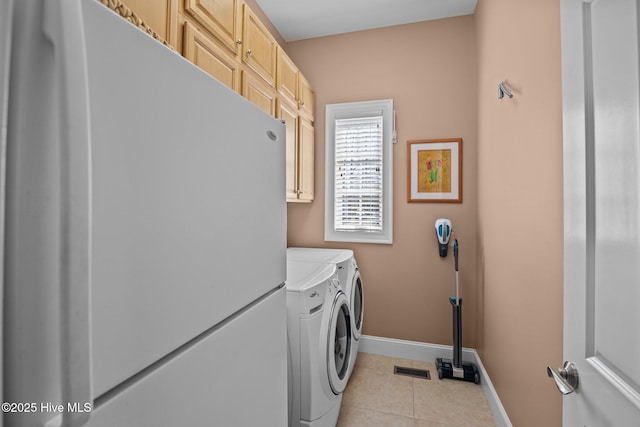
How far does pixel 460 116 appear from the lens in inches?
99.5

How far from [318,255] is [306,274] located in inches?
25.9

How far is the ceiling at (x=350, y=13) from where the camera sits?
2379 mm

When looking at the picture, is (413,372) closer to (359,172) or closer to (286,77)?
(359,172)

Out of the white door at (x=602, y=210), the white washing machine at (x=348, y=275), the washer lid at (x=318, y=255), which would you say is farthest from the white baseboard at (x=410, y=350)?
the white door at (x=602, y=210)

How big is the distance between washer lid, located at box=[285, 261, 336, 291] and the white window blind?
890 mm

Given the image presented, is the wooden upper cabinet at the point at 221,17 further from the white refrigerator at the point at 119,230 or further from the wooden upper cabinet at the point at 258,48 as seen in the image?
the white refrigerator at the point at 119,230

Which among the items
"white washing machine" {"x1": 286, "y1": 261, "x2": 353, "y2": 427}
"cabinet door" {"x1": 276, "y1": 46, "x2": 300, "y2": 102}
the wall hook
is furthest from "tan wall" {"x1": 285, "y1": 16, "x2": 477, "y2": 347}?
"white washing machine" {"x1": 286, "y1": 261, "x2": 353, "y2": 427}

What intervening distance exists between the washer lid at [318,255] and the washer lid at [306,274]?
0.16 meters

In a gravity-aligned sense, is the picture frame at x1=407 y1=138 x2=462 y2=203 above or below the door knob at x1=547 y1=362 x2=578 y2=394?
above

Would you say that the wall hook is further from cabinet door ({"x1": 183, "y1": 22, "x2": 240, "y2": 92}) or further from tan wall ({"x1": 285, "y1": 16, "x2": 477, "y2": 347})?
cabinet door ({"x1": 183, "y1": 22, "x2": 240, "y2": 92})

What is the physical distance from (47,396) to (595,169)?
104cm

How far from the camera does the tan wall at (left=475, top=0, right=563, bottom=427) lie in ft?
3.81

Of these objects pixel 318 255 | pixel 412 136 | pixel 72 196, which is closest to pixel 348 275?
pixel 318 255

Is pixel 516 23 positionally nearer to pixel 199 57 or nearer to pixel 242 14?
pixel 242 14
